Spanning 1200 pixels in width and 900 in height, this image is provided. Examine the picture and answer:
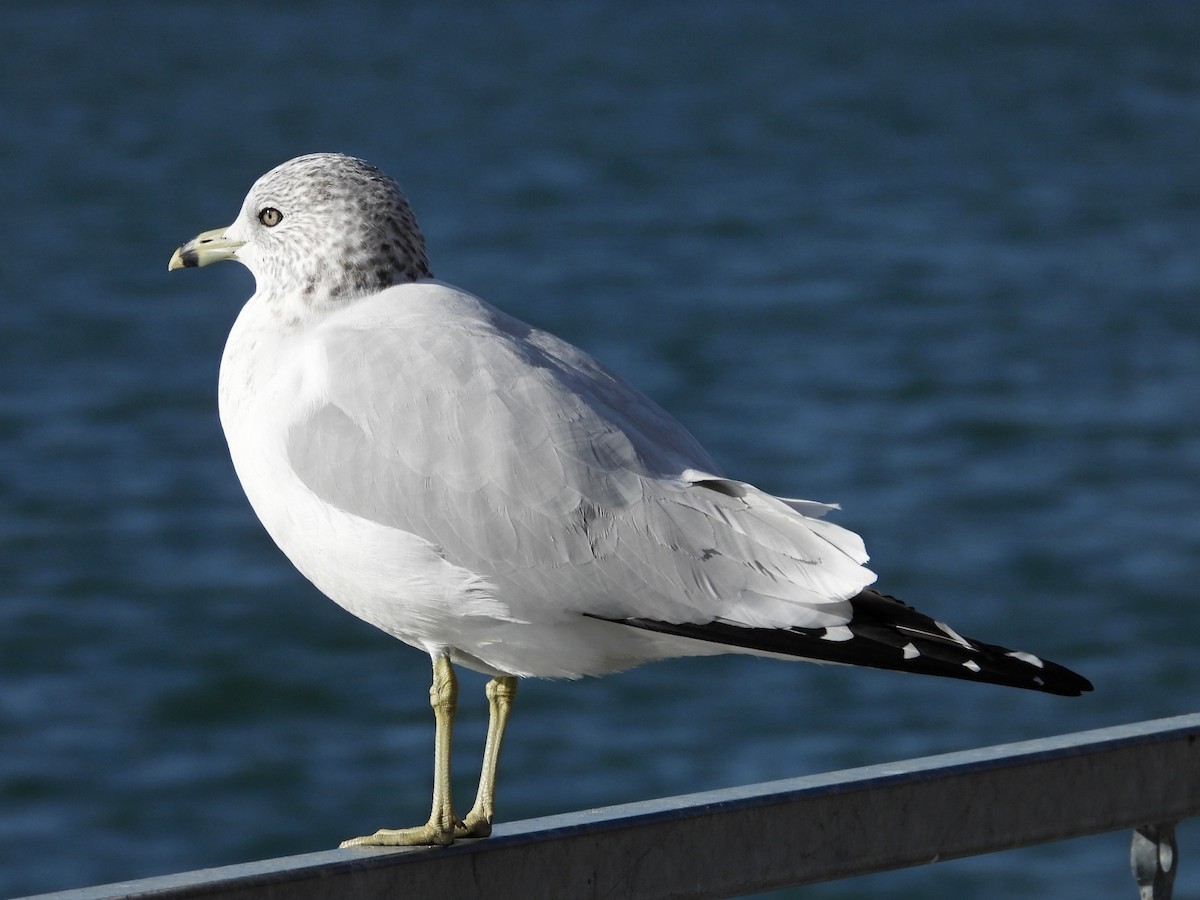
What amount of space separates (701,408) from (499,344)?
15.1 meters

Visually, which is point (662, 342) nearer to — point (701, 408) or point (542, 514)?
point (701, 408)

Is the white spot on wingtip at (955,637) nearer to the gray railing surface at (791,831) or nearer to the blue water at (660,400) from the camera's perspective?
the gray railing surface at (791,831)

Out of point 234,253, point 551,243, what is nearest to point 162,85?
point 551,243

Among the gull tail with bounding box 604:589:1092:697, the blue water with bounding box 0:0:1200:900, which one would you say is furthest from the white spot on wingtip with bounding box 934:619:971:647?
the blue water with bounding box 0:0:1200:900

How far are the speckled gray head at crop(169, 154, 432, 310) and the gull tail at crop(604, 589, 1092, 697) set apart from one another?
0.63 m

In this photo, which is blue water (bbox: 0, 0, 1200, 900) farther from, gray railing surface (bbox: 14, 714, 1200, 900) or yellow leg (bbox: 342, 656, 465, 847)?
gray railing surface (bbox: 14, 714, 1200, 900)

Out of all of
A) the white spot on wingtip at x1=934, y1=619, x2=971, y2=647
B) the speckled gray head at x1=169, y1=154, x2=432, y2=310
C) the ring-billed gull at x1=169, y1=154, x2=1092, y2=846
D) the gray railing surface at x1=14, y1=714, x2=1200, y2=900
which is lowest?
the gray railing surface at x1=14, y1=714, x2=1200, y2=900

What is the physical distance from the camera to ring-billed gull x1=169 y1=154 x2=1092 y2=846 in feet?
7.91

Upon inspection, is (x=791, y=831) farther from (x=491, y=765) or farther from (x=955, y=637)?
(x=491, y=765)

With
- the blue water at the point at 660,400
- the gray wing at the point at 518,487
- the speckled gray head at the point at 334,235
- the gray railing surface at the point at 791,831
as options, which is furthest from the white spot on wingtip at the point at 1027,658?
the blue water at the point at 660,400

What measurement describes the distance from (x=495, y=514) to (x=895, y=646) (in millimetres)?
574

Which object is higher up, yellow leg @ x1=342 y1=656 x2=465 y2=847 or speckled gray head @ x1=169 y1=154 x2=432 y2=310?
speckled gray head @ x1=169 y1=154 x2=432 y2=310

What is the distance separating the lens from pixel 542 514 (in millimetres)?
2469

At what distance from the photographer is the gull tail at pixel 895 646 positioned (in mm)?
2113
